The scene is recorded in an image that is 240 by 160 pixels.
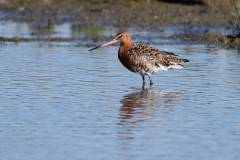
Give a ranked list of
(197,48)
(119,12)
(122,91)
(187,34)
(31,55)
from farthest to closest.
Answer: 1. (119,12)
2. (187,34)
3. (197,48)
4. (31,55)
5. (122,91)

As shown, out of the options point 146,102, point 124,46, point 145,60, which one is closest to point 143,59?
point 145,60

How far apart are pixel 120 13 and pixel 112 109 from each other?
543 inches

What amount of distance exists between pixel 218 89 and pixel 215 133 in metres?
3.40

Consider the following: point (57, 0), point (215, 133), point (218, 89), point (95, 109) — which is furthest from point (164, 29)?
point (215, 133)

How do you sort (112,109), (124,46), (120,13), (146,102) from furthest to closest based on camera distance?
(120,13)
(124,46)
(146,102)
(112,109)

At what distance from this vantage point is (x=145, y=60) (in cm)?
1378

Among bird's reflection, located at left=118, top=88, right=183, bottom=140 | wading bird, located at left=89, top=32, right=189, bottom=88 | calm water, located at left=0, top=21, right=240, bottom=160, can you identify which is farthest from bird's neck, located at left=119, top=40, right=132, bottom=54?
bird's reflection, located at left=118, top=88, right=183, bottom=140

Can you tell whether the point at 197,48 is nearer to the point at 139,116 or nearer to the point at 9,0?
the point at 139,116

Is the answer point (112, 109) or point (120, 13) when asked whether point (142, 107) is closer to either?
point (112, 109)

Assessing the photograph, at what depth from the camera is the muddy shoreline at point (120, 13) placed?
76.4 ft

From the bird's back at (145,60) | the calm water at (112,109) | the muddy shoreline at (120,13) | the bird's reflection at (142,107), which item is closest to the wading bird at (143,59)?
the bird's back at (145,60)

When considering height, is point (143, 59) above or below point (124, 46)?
below

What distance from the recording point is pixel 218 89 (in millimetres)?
12750

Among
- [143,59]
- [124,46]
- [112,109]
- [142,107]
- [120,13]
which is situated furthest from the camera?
[120,13]
